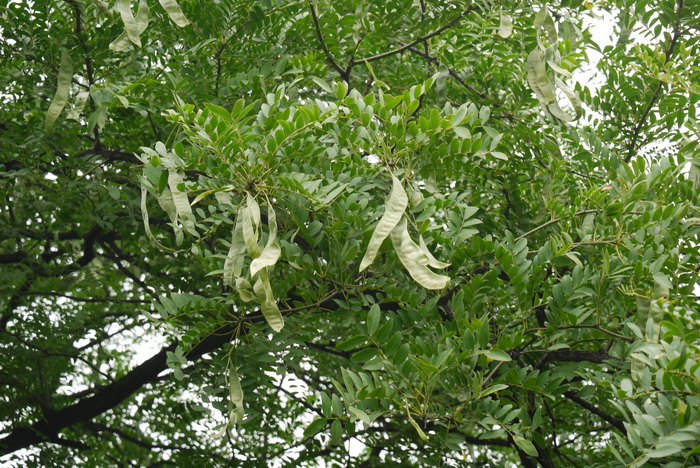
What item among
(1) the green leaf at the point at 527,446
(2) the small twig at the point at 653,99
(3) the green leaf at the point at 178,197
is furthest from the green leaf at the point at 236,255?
(2) the small twig at the point at 653,99

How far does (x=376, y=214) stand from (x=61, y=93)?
4.25ft

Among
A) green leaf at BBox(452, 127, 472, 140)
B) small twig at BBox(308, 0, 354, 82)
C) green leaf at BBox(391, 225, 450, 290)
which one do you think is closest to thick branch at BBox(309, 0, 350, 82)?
small twig at BBox(308, 0, 354, 82)

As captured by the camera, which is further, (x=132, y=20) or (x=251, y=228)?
(x=132, y=20)

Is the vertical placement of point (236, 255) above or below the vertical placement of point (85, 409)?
below

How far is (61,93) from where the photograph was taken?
8.48 feet

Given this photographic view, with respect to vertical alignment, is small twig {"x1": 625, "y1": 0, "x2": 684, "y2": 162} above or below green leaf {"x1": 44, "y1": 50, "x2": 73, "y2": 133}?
below

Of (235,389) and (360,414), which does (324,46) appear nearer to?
(235,389)

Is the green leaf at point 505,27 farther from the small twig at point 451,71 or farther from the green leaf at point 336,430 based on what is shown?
the green leaf at point 336,430

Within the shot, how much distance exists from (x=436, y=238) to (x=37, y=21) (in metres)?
1.87

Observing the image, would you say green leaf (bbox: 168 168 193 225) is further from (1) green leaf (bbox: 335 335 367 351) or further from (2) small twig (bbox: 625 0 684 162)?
(2) small twig (bbox: 625 0 684 162)

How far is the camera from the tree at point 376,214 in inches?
76.8

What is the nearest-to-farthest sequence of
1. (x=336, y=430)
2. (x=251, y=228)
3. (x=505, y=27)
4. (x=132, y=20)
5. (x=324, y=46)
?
(x=251, y=228)
(x=336, y=430)
(x=132, y=20)
(x=505, y=27)
(x=324, y=46)

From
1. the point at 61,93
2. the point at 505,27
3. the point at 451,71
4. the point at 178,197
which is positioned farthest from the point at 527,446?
the point at 61,93

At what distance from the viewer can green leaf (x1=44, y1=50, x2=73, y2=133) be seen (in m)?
2.58
